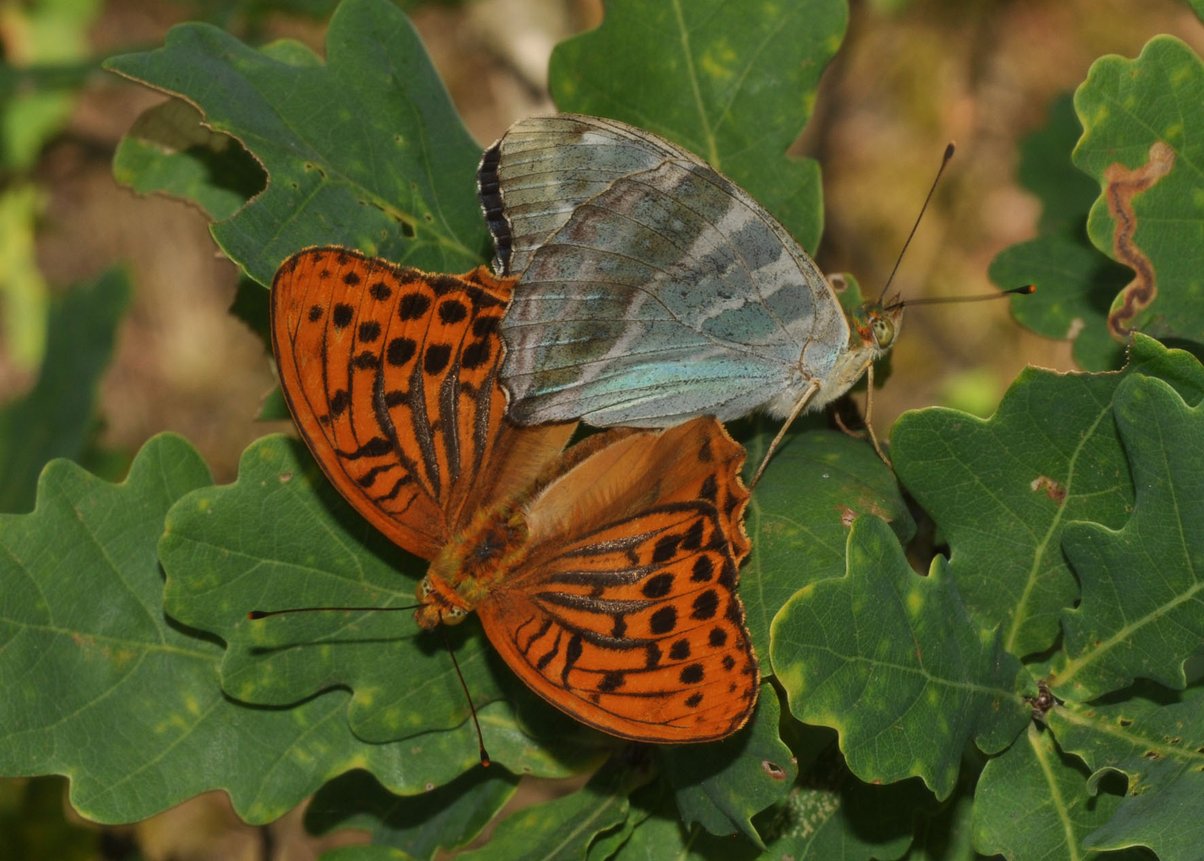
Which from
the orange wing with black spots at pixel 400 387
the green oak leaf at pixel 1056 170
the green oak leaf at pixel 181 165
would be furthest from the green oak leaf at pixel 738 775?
the green oak leaf at pixel 1056 170

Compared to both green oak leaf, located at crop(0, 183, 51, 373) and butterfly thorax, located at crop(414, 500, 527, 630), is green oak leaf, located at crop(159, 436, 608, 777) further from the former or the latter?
green oak leaf, located at crop(0, 183, 51, 373)

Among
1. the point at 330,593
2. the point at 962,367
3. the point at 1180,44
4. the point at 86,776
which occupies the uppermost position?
the point at 1180,44

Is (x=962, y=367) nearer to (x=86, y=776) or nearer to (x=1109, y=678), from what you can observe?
(x=1109, y=678)

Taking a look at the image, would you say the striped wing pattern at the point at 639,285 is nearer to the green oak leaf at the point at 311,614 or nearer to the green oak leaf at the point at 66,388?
the green oak leaf at the point at 311,614

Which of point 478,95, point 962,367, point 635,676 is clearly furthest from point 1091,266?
point 478,95

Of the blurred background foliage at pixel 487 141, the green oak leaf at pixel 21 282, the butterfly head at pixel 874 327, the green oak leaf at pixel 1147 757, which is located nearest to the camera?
the green oak leaf at pixel 1147 757

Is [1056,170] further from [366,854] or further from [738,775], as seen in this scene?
[366,854]
